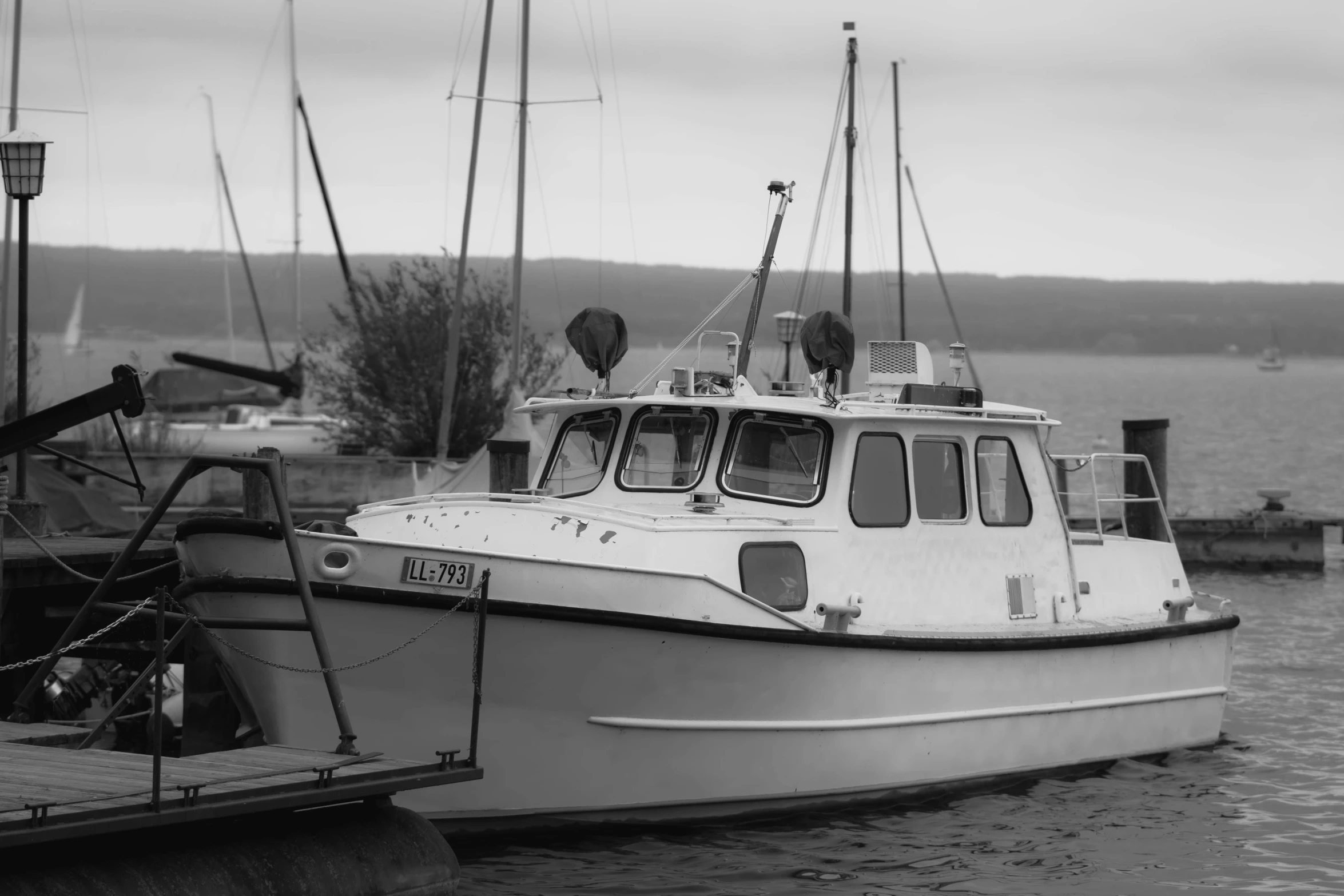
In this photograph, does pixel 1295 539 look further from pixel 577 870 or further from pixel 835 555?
pixel 577 870

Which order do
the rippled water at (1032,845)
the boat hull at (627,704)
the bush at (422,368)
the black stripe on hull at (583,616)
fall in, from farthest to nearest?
1. the bush at (422,368)
2. the rippled water at (1032,845)
3. the boat hull at (627,704)
4. the black stripe on hull at (583,616)

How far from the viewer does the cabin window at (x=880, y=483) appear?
37.4ft

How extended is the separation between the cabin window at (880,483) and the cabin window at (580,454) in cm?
185

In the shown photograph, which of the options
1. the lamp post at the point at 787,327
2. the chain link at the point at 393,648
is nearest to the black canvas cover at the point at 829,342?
the chain link at the point at 393,648

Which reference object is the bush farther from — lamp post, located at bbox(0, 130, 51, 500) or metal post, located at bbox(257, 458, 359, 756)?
metal post, located at bbox(257, 458, 359, 756)

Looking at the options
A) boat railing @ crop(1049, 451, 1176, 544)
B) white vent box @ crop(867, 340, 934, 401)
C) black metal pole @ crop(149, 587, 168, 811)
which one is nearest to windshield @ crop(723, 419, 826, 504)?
white vent box @ crop(867, 340, 934, 401)

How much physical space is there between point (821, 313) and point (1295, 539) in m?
16.6

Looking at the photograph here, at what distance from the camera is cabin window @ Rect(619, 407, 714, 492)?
11602mm

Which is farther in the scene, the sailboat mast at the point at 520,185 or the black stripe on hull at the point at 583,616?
the sailboat mast at the point at 520,185

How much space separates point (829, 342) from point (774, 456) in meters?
1.07

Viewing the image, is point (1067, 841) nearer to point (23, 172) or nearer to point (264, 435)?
point (23, 172)

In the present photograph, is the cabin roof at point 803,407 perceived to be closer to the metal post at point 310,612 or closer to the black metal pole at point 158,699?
the metal post at point 310,612

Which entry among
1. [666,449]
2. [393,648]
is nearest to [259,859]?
[393,648]

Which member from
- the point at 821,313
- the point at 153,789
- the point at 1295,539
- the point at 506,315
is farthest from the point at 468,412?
the point at 153,789
